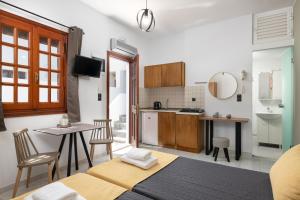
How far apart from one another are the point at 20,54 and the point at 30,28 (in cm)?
40

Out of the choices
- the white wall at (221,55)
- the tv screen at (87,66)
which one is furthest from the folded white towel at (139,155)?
the white wall at (221,55)

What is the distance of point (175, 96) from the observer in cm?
463

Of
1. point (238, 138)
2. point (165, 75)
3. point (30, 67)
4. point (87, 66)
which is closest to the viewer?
point (30, 67)

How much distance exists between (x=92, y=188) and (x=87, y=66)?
89.9 inches

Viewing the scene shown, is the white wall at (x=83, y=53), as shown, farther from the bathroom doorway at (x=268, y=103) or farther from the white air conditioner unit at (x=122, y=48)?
the bathroom doorway at (x=268, y=103)

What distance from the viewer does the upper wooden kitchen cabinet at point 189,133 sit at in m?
3.71

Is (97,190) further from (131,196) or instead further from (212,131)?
(212,131)

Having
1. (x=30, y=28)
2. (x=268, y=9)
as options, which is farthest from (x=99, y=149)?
(x=268, y=9)

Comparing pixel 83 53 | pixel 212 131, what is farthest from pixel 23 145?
pixel 212 131

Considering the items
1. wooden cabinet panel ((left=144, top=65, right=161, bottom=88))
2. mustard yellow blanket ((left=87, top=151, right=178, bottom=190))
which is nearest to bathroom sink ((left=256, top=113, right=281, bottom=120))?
wooden cabinet panel ((left=144, top=65, right=161, bottom=88))

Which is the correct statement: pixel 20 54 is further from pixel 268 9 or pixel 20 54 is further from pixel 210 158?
pixel 268 9

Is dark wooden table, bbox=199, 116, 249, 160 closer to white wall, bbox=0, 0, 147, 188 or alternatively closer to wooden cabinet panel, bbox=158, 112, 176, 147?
wooden cabinet panel, bbox=158, 112, 176, 147

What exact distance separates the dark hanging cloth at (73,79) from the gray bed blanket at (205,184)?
1959mm

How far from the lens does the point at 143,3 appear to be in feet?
10.2
